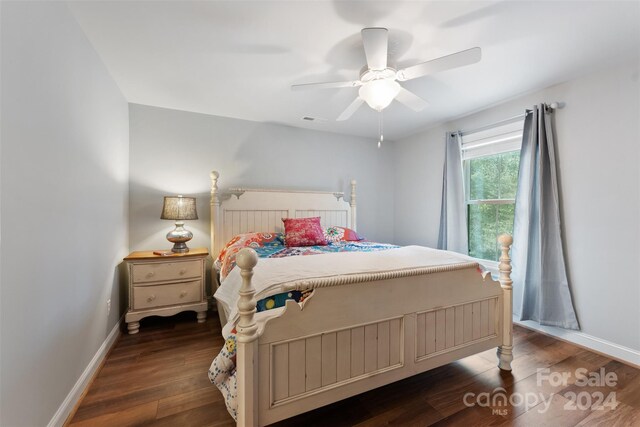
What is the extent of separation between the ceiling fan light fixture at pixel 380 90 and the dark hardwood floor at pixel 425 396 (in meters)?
1.90

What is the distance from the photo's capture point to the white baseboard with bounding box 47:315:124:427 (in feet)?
4.38

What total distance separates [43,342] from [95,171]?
44.9 inches

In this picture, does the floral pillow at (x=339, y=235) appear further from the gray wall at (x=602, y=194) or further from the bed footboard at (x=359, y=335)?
the gray wall at (x=602, y=194)

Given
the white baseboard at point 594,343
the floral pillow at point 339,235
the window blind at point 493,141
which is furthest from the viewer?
the floral pillow at point 339,235

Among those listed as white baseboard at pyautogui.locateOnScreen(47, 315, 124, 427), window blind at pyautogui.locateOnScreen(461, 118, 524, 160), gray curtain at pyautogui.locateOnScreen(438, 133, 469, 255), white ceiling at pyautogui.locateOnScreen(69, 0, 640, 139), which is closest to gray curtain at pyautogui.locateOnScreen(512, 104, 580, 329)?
window blind at pyautogui.locateOnScreen(461, 118, 524, 160)

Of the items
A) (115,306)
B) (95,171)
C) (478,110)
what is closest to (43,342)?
(95,171)

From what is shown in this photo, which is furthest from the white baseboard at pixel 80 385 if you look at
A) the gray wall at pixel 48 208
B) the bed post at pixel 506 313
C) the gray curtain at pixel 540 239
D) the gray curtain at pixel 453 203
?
the gray curtain at pixel 453 203

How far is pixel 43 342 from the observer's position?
1.22 meters

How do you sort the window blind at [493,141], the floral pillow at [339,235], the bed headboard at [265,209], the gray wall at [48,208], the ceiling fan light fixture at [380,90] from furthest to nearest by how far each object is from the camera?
1. the floral pillow at [339,235]
2. the bed headboard at [265,209]
3. the window blind at [493,141]
4. the ceiling fan light fixture at [380,90]
5. the gray wall at [48,208]

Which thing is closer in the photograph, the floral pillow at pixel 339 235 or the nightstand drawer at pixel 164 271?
the nightstand drawer at pixel 164 271

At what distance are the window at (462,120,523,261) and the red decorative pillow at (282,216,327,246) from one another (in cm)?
189

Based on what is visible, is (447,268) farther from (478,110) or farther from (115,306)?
(115,306)

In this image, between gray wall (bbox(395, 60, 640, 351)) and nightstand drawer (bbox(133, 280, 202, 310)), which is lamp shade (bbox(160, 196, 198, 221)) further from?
gray wall (bbox(395, 60, 640, 351))

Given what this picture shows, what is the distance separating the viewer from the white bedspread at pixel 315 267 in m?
1.29
